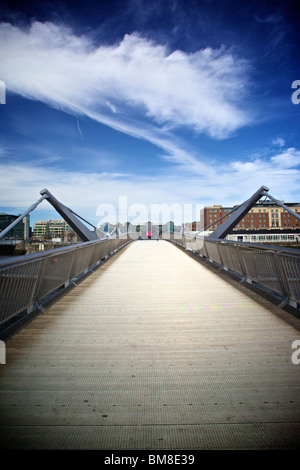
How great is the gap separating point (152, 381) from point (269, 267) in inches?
137

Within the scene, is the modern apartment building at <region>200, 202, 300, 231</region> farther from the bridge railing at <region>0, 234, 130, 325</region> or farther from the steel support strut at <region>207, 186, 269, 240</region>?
the bridge railing at <region>0, 234, 130, 325</region>

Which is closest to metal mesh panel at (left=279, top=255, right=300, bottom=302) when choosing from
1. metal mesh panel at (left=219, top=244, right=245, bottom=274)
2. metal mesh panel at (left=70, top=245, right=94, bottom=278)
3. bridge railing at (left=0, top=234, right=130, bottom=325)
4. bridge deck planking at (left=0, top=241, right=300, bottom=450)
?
bridge deck planking at (left=0, top=241, right=300, bottom=450)

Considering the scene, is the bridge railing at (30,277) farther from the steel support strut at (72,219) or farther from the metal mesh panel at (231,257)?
the steel support strut at (72,219)

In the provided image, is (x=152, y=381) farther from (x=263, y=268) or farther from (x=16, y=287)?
(x=263, y=268)

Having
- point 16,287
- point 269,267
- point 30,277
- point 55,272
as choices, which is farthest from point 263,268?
point 16,287

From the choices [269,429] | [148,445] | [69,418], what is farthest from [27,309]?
[269,429]

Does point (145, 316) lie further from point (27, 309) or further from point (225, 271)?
point (225, 271)

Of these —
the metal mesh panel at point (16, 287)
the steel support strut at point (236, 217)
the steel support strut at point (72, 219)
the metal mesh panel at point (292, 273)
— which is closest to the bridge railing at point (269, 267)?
the metal mesh panel at point (292, 273)

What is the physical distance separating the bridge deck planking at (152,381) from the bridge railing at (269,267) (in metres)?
0.43

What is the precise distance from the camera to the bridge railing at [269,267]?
165 inches

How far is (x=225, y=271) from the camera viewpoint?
26.6 feet
